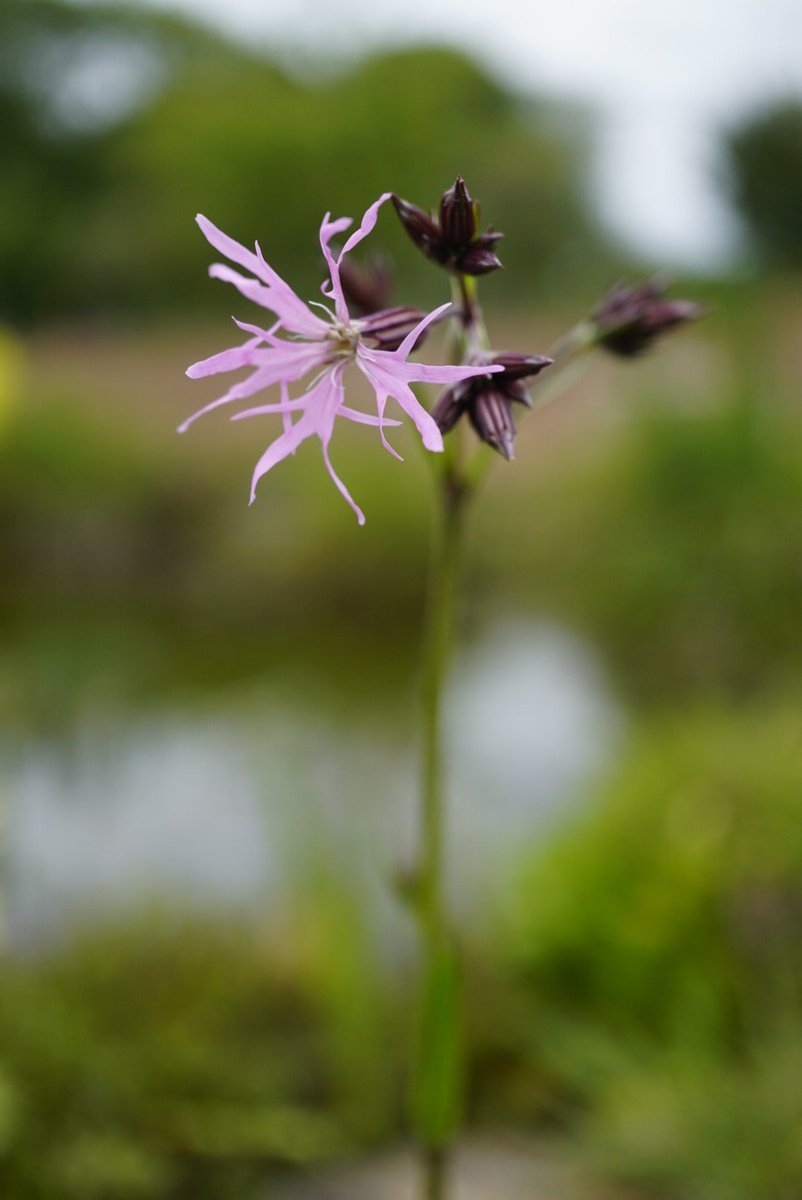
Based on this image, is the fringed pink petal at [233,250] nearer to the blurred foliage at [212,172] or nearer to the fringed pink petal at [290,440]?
the fringed pink petal at [290,440]

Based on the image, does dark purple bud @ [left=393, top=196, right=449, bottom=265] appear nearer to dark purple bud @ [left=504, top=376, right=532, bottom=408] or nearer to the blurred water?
dark purple bud @ [left=504, top=376, right=532, bottom=408]

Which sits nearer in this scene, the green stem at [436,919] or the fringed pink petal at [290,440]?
the fringed pink petal at [290,440]

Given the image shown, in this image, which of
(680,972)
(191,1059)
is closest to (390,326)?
(191,1059)

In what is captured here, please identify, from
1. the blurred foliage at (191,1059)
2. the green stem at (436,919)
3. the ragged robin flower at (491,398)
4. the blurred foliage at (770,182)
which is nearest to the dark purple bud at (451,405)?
the ragged robin flower at (491,398)

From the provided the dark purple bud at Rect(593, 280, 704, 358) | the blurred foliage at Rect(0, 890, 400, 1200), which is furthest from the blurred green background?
the dark purple bud at Rect(593, 280, 704, 358)

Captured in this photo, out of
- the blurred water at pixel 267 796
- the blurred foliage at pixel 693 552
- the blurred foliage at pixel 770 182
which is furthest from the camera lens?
the blurred foliage at pixel 770 182

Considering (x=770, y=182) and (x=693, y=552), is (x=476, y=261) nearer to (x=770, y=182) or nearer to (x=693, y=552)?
(x=693, y=552)

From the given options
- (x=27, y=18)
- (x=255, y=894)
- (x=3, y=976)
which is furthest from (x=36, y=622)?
(x=27, y=18)
